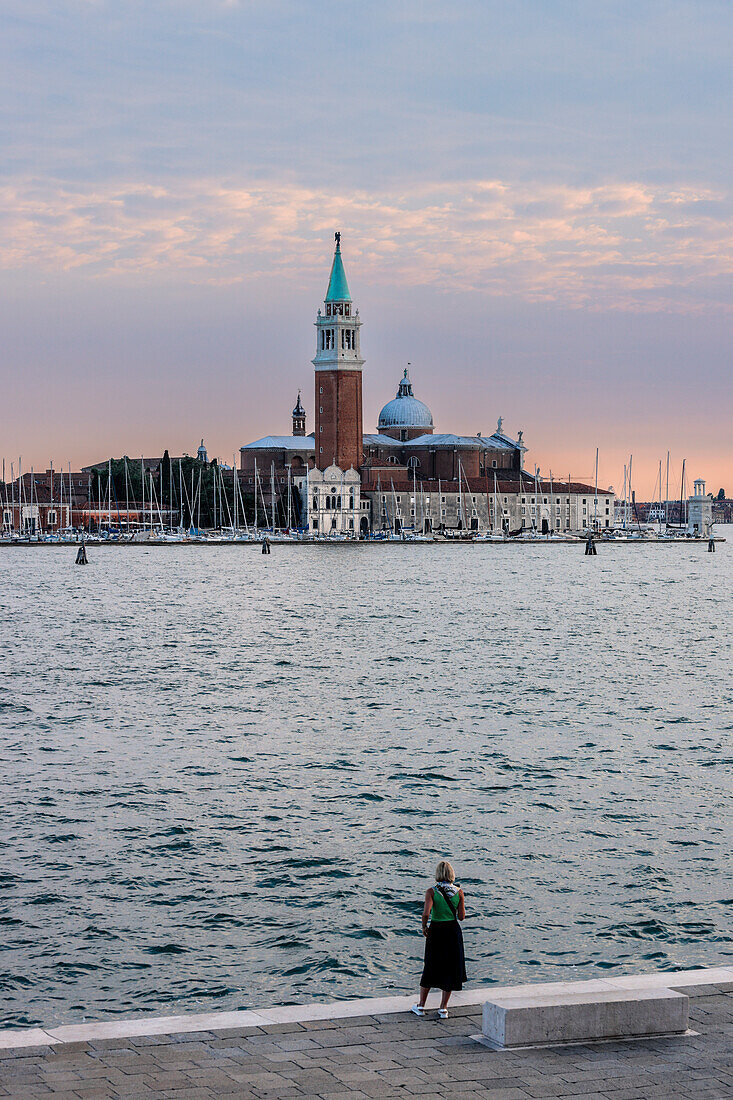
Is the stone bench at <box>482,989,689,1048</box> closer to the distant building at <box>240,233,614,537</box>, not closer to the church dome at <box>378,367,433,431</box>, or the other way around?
the distant building at <box>240,233,614,537</box>

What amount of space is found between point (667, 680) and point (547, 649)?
899 cm

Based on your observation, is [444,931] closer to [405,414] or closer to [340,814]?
[340,814]

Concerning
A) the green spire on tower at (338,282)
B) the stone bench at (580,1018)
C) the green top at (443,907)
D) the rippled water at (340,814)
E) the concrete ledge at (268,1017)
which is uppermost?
the green spire on tower at (338,282)

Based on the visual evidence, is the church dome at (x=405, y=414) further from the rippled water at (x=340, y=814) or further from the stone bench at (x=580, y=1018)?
the stone bench at (x=580, y=1018)

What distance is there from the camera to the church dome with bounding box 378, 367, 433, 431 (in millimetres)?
194125

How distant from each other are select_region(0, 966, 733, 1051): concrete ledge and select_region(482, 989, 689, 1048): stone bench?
0.26 meters

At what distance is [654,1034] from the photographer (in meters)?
7.84

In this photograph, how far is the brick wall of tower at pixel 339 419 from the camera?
161 m

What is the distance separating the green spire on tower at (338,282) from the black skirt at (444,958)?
6258 inches

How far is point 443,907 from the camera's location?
355 inches

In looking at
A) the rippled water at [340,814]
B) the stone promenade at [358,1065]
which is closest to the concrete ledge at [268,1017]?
the stone promenade at [358,1065]

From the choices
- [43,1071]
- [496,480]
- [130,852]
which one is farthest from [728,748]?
[496,480]

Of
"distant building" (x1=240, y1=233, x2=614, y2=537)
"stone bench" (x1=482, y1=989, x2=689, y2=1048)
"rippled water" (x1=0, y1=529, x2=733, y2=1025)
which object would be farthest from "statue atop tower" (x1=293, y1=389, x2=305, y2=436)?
"stone bench" (x1=482, y1=989, x2=689, y2=1048)

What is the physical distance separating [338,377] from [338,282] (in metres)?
13.5
